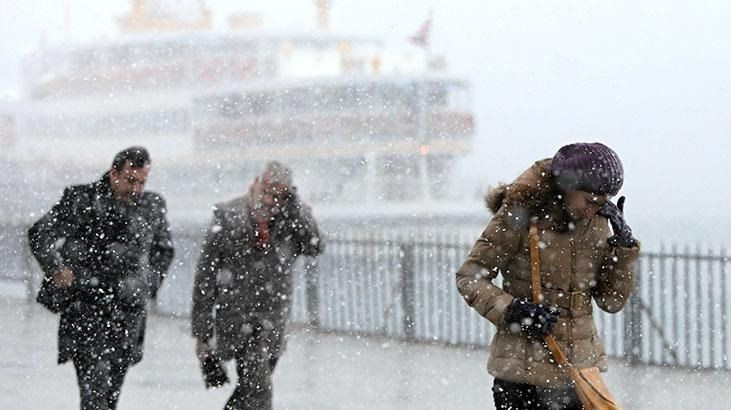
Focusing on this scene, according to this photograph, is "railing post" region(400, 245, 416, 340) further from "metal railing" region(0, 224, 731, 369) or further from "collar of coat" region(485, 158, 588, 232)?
"collar of coat" region(485, 158, 588, 232)

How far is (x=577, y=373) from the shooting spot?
3256 mm

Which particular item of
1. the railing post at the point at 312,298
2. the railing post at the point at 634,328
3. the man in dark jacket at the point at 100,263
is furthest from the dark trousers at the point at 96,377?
the railing post at the point at 312,298

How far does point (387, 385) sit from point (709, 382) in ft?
6.87

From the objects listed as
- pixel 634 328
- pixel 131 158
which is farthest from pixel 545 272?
pixel 634 328

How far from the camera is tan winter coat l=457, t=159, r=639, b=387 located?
325 centimetres

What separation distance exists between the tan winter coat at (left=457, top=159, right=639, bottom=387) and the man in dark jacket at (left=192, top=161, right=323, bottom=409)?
1876 millimetres

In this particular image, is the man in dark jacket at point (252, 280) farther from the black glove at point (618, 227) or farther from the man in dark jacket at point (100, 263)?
the black glove at point (618, 227)

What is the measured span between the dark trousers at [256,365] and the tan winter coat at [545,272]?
194cm

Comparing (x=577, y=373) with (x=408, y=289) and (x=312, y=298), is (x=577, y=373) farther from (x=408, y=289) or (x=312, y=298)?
(x=312, y=298)

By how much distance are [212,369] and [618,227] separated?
93.1 inches

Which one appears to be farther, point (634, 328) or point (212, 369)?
point (634, 328)

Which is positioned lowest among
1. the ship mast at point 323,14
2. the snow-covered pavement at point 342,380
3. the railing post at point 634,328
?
the snow-covered pavement at point 342,380

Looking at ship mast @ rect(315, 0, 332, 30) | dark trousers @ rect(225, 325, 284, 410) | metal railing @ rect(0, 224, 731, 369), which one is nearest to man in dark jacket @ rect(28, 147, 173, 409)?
dark trousers @ rect(225, 325, 284, 410)

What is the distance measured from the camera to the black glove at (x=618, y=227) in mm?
3186
